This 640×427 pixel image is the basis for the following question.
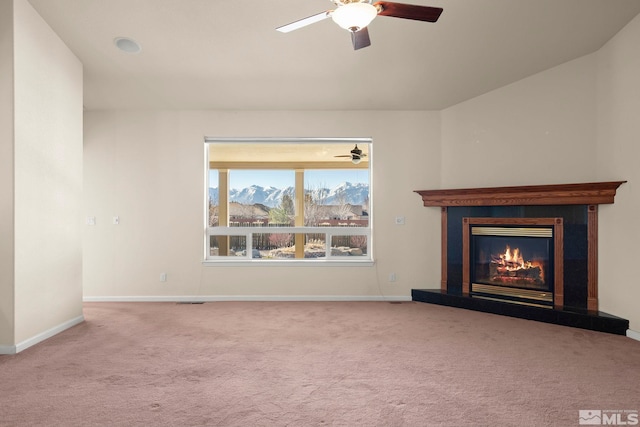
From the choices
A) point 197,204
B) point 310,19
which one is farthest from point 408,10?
point 197,204

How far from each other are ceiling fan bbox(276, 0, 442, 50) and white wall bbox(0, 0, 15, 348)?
2.42 meters

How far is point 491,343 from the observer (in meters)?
3.41

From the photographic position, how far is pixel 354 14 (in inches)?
92.1

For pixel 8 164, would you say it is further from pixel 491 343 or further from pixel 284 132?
pixel 491 343

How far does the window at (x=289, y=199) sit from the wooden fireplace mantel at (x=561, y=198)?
49.7 inches

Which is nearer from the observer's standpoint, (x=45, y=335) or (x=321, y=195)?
(x=45, y=335)

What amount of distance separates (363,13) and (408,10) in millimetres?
373

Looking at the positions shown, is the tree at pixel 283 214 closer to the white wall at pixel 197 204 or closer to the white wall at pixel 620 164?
the white wall at pixel 197 204

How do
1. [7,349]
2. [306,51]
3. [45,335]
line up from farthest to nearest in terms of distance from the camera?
[306,51]
[45,335]
[7,349]

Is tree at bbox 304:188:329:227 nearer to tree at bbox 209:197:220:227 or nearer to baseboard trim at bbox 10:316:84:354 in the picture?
tree at bbox 209:197:220:227

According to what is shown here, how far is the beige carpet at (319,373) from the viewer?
84.7 inches


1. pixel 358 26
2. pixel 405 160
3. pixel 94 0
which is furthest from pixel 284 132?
pixel 358 26

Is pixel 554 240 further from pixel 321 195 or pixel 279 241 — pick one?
pixel 279 241

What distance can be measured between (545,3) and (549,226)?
2304 millimetres
